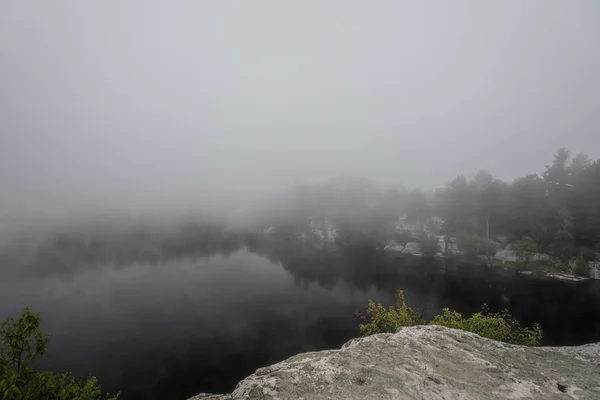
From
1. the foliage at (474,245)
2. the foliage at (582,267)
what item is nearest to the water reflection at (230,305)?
the foliage at (582,267)

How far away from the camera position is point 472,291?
66.8 metres

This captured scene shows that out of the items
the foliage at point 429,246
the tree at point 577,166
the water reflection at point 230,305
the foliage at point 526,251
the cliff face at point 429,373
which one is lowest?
the water reflection at point 230,305

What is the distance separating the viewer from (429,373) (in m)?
8.45

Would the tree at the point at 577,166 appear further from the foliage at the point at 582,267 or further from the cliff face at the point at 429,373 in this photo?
the cliff face at the point at 429,373

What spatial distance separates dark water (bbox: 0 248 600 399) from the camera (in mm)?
45531

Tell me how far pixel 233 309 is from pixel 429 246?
86136 mm

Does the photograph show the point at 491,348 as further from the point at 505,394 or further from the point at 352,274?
the point at 352,274

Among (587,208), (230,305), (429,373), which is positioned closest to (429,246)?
(587,208)

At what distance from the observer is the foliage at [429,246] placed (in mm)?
107375

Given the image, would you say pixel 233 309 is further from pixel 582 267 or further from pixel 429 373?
pixel 582 267

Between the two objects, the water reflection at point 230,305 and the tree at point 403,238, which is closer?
the water reflection at point 230,305

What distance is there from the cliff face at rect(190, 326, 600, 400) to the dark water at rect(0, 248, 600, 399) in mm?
39581

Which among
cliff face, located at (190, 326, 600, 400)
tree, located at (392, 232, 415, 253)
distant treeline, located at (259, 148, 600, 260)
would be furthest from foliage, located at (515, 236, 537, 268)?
cliff face, located at (190, 326, 600, 400)

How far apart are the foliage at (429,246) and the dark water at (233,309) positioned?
993 cm
